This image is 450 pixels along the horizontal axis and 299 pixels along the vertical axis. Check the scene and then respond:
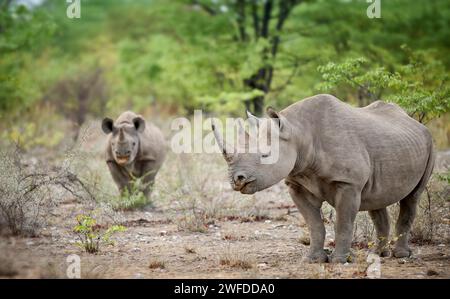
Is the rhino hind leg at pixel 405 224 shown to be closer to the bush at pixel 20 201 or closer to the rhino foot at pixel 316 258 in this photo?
the rhino foot at pixel 316 258

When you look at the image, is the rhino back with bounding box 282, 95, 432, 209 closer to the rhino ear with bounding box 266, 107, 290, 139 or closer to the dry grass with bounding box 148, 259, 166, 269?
the rhino ear with bounding box 266, 107, 290, 139

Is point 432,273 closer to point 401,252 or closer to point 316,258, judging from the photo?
point 401,252

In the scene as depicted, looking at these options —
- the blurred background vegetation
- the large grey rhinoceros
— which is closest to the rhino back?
the large grey rhinoceros

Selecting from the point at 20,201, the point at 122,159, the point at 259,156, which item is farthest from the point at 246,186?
the point at 122,159

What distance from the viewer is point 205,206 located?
35.4 ft

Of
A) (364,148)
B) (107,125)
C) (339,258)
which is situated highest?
(107,125)

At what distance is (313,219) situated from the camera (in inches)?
293

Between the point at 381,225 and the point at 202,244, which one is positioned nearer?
the point at 381,225

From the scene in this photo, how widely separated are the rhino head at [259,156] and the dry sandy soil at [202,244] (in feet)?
3.04

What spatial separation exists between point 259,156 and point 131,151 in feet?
16.7

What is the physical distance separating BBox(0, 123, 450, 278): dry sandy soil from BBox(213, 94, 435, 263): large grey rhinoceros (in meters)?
0.51
